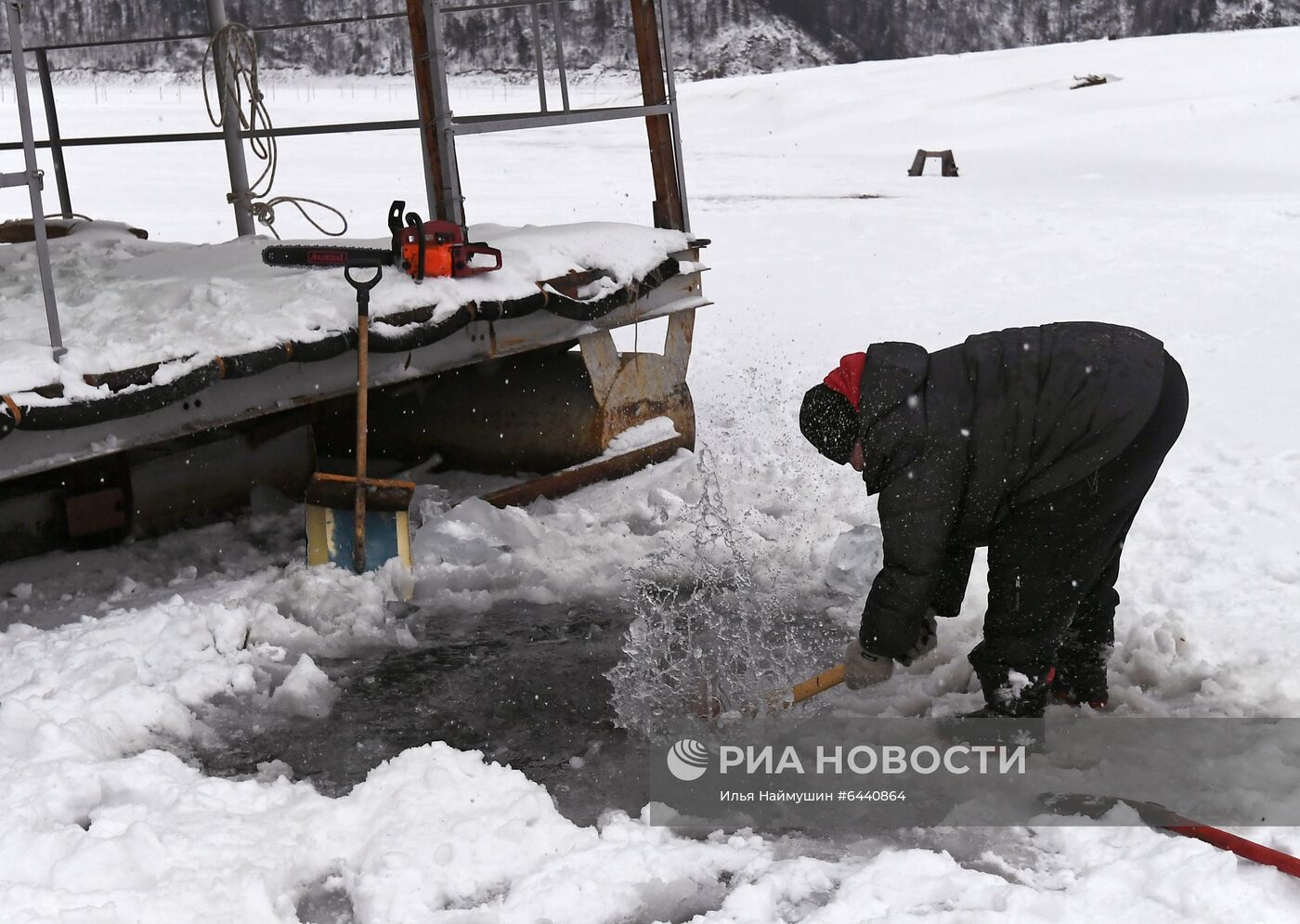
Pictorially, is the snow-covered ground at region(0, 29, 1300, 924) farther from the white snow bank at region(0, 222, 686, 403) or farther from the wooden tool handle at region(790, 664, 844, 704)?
the white snow bank at region(0, 222, 686, 403)

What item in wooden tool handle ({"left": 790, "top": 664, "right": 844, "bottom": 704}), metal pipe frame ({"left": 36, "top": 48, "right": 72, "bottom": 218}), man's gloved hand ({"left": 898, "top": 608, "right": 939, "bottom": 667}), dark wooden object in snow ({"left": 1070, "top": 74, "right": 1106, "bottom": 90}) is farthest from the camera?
dark wooden object in snow ({"left": 1070, "top": 74, "right": 1106, "bottom": 90})

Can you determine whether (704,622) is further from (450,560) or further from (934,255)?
(934,255)

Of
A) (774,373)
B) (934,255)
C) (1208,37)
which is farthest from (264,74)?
(774,373)

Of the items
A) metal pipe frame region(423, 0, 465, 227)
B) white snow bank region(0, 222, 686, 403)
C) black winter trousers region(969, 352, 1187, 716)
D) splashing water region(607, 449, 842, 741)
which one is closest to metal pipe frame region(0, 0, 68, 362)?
white snow bank region(0, 222, 686, 403)

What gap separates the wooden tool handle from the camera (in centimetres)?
330

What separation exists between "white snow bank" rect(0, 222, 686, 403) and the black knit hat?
79.4 inches

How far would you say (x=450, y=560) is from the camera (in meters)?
4.57

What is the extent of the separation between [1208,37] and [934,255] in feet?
76.1

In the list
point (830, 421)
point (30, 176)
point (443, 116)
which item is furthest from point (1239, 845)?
point (443, 116)

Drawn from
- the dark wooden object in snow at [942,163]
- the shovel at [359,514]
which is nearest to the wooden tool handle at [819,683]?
the shovel at [359,514]

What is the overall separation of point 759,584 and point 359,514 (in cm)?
139

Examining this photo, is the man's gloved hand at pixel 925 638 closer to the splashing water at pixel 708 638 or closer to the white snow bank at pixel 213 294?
the splashing water at pixel 708 638

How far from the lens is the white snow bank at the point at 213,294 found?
13.0 feet

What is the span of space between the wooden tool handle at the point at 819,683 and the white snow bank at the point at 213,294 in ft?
6.57
